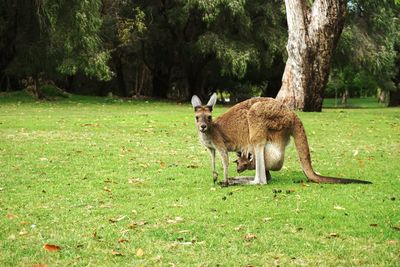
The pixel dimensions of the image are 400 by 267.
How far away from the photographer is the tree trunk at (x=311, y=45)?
2302 centimetres

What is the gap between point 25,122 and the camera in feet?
59.2

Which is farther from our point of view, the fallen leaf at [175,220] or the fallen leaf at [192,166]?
the fallen leaf at [192,166]

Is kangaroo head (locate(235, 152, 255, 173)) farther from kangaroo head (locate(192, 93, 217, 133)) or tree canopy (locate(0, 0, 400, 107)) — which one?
tree canopy (locate(0, 0, 400, 107))

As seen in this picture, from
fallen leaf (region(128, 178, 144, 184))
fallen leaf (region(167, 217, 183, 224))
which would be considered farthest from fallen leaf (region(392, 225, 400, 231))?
fallen leaf (region(128, 178, 144, 184))

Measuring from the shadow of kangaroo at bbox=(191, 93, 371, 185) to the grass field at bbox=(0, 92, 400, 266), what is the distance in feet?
1.04

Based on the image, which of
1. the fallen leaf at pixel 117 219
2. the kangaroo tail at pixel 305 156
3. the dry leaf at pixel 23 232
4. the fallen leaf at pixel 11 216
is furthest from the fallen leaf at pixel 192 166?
the dry leaf at pixel 23 232

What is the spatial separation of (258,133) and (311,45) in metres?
16.0

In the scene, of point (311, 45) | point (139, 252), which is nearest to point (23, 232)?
point (139, 252)

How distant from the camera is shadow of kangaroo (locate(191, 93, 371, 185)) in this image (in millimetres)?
8258

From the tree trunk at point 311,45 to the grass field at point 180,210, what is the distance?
10377 mm

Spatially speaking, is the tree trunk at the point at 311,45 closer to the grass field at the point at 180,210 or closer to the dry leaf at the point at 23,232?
the grass field at the point at 180,210

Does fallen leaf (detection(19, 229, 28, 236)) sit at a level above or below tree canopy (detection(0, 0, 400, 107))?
below

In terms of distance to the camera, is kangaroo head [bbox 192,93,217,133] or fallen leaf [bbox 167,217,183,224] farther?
kangaroo head [bbox 192,93,217,133]

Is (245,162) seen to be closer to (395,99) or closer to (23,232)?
(23,232)
